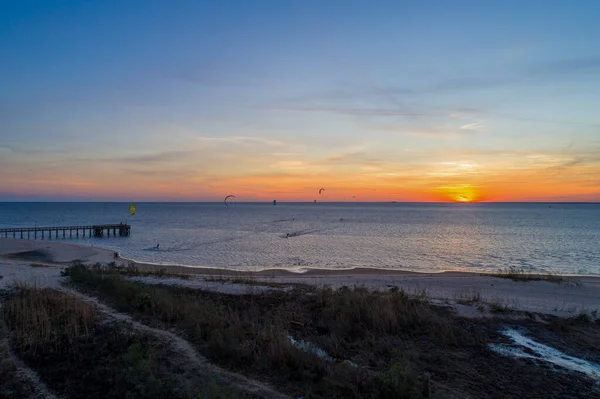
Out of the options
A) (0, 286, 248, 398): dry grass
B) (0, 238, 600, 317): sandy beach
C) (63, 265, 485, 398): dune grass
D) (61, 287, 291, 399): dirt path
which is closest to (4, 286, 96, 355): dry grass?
(0, 286, 248, 398): dry grass

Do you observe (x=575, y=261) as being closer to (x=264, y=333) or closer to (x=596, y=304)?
(x=596, y=304)

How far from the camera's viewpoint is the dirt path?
7.14 metres

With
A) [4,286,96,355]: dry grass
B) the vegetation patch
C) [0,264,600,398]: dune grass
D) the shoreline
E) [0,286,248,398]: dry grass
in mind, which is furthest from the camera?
the shoreline

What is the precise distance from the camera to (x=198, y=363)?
27.2 feet

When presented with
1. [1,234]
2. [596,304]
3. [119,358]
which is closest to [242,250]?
[596,304]

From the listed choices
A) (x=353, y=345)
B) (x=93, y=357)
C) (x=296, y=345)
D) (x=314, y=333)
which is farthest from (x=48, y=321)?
(x=353, y=345)

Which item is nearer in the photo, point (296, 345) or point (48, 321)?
point (296, 345)

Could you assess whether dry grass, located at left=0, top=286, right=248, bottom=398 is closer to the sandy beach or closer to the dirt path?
the dirt path

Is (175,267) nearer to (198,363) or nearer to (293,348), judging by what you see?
(198,363)

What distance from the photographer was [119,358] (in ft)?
27.1

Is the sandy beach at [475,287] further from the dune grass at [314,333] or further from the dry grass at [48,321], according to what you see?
the dry grass at [48,321]

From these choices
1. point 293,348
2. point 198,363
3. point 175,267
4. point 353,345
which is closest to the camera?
point 198,363

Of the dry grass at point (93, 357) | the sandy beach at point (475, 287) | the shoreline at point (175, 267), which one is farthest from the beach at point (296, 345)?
the shoreline at point (175, 267)

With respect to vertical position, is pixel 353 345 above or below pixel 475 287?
above
